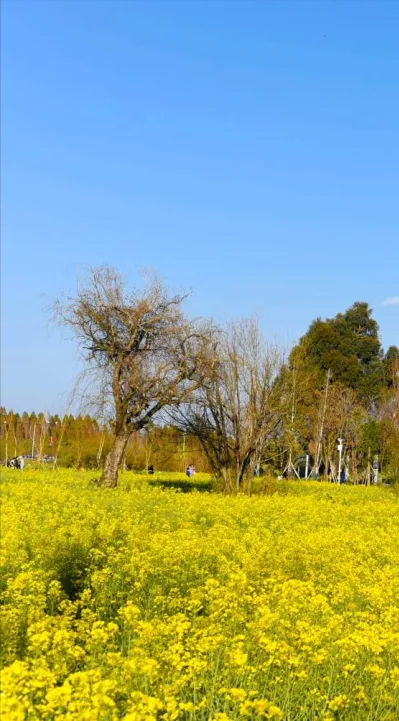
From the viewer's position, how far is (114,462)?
96.0 ft

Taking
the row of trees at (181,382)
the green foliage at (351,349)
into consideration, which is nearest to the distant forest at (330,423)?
the green foliage at (351,349)

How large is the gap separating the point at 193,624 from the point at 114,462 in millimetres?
21473

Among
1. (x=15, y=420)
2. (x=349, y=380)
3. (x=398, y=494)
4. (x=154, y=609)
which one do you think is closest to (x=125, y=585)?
(x=154, y=609)

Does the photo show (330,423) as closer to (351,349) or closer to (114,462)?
(351,349)

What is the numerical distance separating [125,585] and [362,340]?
5589 cm

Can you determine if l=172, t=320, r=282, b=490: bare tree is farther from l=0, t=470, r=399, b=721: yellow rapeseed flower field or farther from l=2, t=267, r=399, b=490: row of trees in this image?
l=0, t=470, r=399, b=721: yellow rapeseed flower field

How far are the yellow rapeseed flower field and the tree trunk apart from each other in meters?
12.0

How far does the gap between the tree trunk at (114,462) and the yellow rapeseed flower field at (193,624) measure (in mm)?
12020

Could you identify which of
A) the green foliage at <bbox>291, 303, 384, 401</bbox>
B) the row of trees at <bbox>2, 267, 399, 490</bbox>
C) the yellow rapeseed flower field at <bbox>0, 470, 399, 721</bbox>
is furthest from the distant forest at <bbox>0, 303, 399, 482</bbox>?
the yellow rapeseed flower field at <bbox>0, 470, 399, 721</bbox>

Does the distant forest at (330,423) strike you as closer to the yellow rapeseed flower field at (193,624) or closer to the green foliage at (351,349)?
the green foliage at (351,349)

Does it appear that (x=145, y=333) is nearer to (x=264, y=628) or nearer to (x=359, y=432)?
(x=264, y=628)

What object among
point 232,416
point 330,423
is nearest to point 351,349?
point 330,423

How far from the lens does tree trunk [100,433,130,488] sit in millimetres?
29156

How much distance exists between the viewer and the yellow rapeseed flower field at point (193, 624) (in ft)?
18.3
